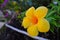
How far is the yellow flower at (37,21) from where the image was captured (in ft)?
1.47

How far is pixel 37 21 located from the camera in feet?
1.57

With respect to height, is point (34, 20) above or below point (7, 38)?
above

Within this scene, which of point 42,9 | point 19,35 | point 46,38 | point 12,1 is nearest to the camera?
point 42,9

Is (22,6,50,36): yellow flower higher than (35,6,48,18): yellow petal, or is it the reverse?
(35,6,48,18): yellow petal

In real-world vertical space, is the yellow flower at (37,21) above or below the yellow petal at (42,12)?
below

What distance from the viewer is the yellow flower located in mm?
449

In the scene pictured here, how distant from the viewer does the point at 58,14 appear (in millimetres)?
567

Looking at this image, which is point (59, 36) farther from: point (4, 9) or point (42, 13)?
point (4, 9)

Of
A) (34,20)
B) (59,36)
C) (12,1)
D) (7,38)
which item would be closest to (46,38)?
(59,36)

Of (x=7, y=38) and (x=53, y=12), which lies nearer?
(x=53, y=12)

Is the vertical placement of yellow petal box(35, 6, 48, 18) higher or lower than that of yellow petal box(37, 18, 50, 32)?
higher

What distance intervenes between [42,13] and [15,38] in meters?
0.42

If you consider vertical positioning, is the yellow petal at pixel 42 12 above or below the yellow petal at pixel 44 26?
above

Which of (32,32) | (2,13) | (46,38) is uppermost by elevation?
(32,32)
